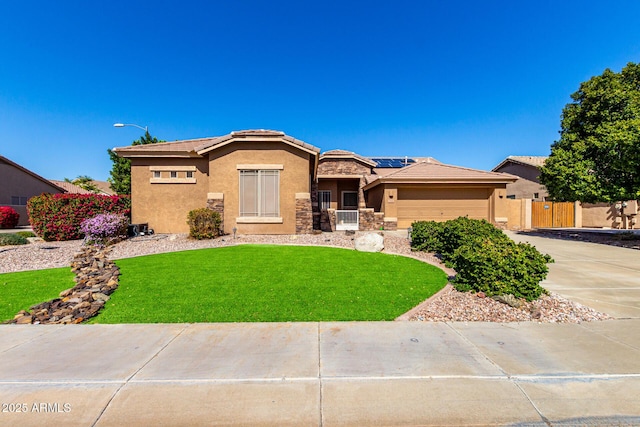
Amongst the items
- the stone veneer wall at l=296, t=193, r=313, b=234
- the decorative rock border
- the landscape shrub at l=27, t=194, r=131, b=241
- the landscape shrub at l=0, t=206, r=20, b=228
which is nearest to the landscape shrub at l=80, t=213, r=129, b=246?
the landscape shrub at l=27, t=194, r=131, b=241

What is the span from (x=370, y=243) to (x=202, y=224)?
299 inches

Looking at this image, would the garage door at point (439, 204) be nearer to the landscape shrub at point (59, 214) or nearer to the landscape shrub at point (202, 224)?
the landscape shrub at point (202, 224)

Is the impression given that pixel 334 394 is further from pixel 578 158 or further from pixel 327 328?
pixel 578 158

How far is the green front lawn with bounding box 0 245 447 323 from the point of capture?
5.04 m

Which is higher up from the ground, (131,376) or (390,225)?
(390,225)

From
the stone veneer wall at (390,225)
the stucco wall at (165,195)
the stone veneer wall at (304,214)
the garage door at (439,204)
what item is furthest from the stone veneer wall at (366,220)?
the stucco wall at (165,195)

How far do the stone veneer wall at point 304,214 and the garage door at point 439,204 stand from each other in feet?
24.2

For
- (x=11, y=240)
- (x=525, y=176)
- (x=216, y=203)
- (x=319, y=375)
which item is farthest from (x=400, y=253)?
(x=525, y=176)

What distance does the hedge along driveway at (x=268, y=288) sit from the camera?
198 inches

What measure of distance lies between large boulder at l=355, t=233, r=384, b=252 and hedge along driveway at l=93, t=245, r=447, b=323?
3.14 ft

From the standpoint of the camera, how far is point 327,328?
4.48 meters

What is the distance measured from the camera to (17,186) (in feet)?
90.7

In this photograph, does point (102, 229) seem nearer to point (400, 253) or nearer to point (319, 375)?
point (400, 253)

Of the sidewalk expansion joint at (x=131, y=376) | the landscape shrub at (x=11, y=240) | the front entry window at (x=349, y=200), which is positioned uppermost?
the front entry window at (x=349, y=200)
